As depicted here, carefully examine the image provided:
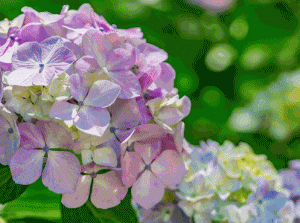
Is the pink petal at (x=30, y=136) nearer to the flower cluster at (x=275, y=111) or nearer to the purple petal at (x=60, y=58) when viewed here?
the purple petal at (x=60, y=58)

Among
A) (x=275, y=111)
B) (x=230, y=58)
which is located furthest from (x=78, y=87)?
(x=230, y=58)

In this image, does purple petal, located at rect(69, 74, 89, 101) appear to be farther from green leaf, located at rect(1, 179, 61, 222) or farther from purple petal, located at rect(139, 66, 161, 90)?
green leaf, located at rect(1, 179, 61, 222)

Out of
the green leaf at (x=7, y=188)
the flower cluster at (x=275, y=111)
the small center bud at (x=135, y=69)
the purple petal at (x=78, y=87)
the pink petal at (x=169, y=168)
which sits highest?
the purple petal at (x=78, y=87)

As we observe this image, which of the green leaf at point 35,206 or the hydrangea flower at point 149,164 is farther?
the green leaf at point 35,206

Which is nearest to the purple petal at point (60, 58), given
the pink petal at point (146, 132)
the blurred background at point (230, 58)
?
the pink petal at point (146, 132)

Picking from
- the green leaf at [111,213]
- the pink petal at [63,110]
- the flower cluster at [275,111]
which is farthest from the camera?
the flower cluster at [275,111]

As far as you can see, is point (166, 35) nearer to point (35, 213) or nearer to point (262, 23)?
point (262, 23)
